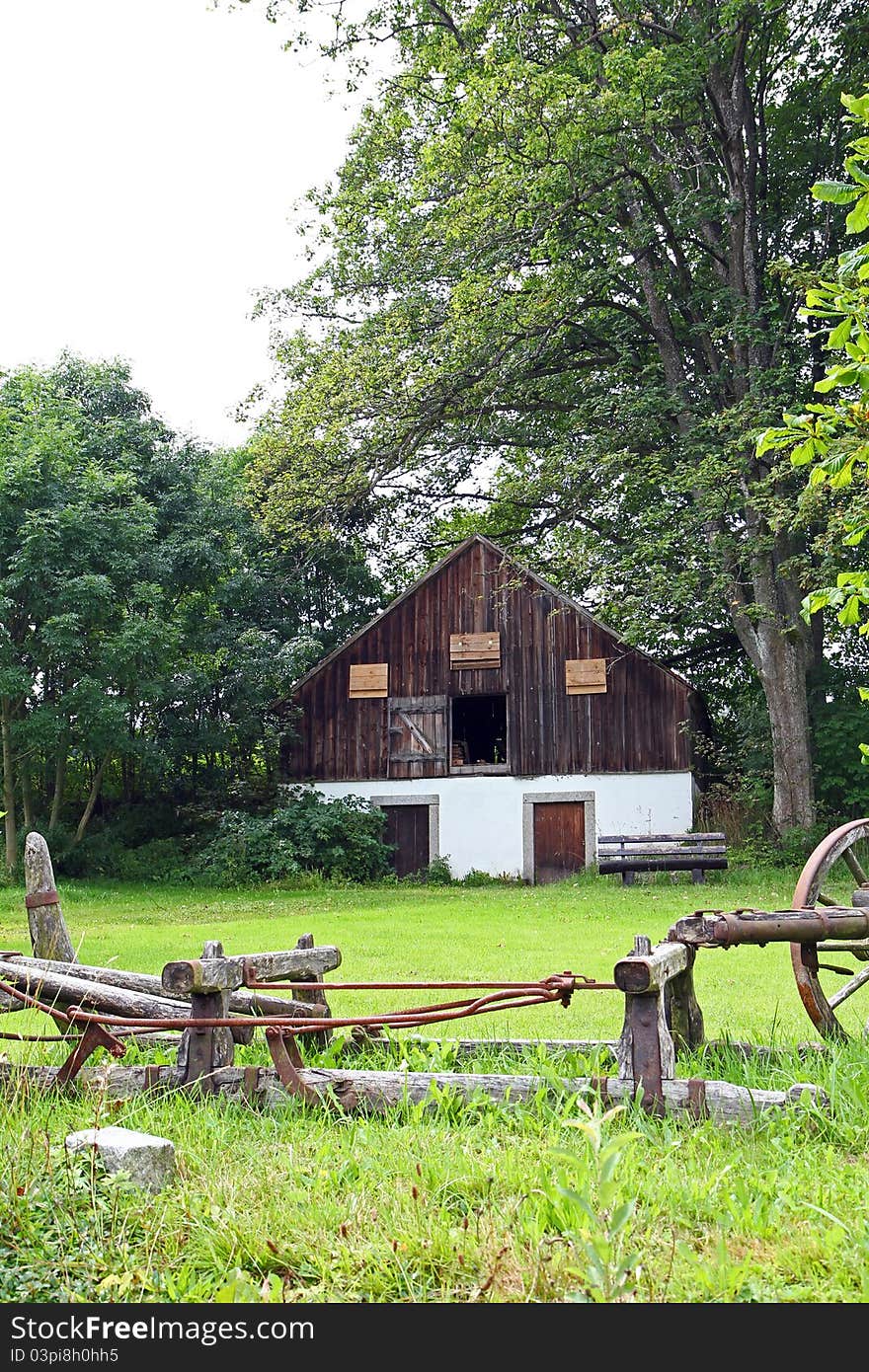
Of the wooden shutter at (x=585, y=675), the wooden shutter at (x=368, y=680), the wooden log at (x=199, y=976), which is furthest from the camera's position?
the wooden shutter at (x=368, y=680)

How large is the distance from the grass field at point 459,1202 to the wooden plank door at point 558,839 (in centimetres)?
2005

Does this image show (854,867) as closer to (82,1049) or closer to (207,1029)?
(207,1029)

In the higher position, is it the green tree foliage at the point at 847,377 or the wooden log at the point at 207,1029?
the green tree foliage at the point at 847,377

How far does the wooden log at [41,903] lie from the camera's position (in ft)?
21.2

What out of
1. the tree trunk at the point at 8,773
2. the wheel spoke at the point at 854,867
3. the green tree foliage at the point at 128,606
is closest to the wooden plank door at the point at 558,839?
the green tree foliage at the point at 128,606

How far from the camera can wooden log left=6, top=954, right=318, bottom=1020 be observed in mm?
5812

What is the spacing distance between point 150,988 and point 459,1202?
2920 mm

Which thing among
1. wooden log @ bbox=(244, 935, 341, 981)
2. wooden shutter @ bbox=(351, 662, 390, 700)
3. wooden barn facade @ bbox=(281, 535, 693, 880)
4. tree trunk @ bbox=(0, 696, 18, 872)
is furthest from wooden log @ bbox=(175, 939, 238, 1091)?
wooden shutter @ bbox=(351, 662, 390, 700)

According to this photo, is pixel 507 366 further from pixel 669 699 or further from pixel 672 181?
pixel 669 699

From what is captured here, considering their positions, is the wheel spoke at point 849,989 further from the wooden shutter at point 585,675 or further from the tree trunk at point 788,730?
the wooden shutter at point 585,675

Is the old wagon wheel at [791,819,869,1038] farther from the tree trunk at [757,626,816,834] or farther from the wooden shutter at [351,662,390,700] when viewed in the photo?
the wooden shutter at [351,662,390,700]

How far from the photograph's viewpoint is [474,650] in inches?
1065
